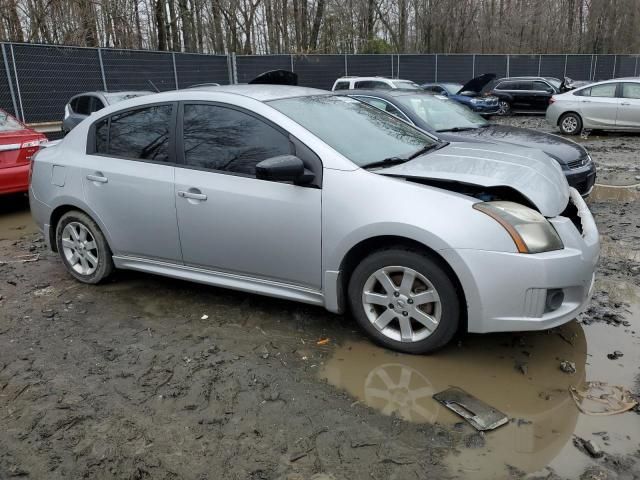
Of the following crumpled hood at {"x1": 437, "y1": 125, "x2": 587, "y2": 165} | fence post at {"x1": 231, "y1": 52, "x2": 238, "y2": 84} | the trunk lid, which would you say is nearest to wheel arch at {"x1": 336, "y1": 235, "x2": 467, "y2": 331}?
crumpled hood at {"x1": 437, "y1": 125, "x2": 587, "y2": 165}

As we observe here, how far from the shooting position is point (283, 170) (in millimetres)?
3404

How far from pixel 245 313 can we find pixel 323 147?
56.6 inches

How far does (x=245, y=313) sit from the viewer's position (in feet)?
13.8

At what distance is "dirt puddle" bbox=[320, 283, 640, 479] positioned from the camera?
8.59 ft

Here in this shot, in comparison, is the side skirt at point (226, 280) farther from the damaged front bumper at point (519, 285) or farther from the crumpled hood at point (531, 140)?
the crumpled hood at point (531, 140)

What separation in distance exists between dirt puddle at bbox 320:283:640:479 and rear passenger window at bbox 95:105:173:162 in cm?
207

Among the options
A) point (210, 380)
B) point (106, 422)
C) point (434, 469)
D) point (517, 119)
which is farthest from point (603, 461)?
point (517, 119)

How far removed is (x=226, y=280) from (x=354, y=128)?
144 centimetres

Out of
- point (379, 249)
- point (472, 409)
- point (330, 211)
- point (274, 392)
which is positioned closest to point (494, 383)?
point (472, 409)

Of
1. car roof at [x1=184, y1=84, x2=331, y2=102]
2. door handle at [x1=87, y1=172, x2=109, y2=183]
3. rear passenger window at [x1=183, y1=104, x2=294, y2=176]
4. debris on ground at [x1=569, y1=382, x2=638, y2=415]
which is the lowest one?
debris on ground at [x1=569, y1=382, x2=638, y2=415]

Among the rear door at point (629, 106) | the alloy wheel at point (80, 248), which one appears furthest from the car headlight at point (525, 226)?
the rear door at point (629, 106)

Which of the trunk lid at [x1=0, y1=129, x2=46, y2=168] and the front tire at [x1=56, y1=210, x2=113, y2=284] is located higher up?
the trunk lid at [x1=0, y1=129, x2=46, y2=168]

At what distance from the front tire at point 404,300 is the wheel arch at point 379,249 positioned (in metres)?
0.04

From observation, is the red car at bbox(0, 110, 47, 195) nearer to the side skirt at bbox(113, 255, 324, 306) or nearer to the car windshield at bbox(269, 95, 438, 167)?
the side skirt at bbox(113, 255, 324, 306)
